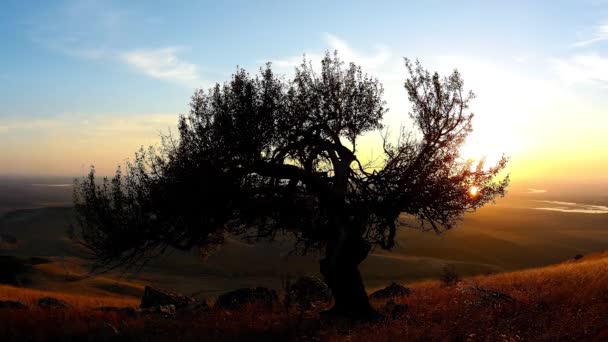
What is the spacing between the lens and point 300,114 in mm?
17297

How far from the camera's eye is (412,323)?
13523 millimetres

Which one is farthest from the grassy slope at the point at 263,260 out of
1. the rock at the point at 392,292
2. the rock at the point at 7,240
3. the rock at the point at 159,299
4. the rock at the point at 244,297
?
the rock at the point at 244,297

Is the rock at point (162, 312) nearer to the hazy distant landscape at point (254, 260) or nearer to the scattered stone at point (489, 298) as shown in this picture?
the scattered stone at point (489, 298)

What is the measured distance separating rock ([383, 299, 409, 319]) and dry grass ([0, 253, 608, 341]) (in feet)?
0.82

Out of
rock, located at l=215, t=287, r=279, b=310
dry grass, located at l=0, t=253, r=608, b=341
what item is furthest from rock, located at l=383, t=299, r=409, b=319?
rock, located at l=215, t=287, r=279, b=310

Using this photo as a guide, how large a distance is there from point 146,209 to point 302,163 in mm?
5735

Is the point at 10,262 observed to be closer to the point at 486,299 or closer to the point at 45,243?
the point at 45,243

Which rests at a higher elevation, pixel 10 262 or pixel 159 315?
pixel 159 315

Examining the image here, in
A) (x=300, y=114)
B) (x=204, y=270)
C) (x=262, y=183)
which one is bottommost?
(x=204, y=270)

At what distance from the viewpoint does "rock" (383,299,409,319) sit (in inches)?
605

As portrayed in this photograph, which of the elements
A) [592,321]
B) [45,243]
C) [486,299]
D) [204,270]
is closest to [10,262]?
[204,270]

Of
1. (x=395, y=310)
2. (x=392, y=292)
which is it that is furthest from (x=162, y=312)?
(x=392, y=292)

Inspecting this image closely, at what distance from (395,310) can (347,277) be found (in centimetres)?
198

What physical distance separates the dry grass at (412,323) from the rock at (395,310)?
0.25 meters
